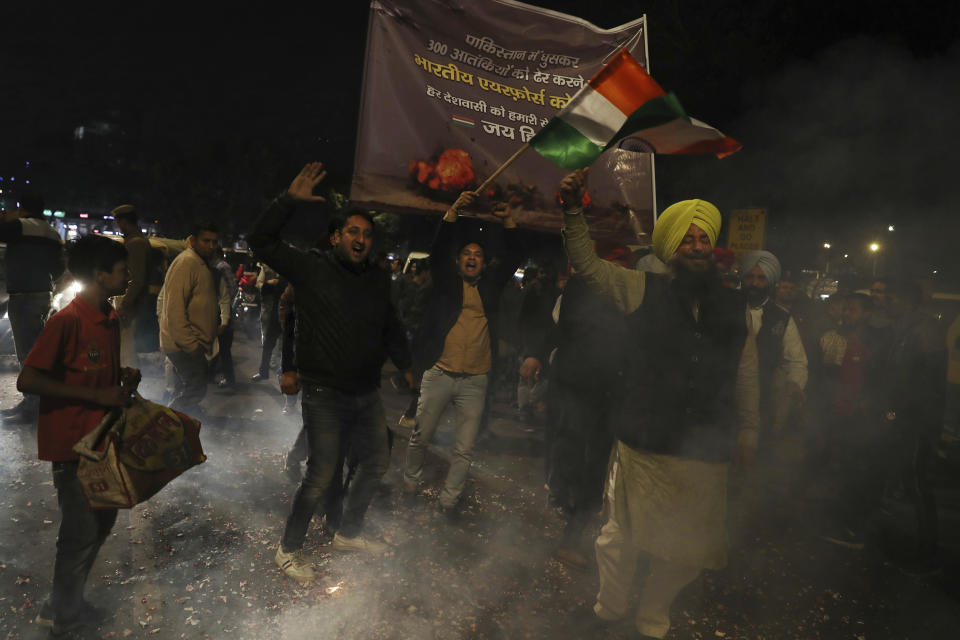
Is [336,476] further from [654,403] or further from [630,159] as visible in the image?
[630,159]

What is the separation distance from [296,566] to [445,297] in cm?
220

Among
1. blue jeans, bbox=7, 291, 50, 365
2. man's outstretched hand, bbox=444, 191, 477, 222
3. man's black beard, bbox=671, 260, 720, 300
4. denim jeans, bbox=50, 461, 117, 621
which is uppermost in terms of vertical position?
man's outstretched hand, bbox=444, 191, 477, 222

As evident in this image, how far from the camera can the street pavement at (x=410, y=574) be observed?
3141 millimetres

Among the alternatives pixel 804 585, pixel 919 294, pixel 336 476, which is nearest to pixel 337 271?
pixel 336 476

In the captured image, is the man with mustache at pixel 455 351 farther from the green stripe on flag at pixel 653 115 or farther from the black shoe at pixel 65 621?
the black shoe at pixel 65 621

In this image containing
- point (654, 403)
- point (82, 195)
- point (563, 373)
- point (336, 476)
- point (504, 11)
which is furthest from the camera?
point (82, 195)

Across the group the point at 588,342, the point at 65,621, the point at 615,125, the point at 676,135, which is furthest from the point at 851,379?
the point at 65,621

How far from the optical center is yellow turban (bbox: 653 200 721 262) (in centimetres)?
274

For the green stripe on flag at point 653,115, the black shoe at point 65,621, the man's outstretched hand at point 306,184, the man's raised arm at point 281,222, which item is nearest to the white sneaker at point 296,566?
the black shoe at point 65,621

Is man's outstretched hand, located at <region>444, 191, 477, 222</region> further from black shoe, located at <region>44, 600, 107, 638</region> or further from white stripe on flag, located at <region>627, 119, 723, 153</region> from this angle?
black shoe, located at <region>44, 600, 107, 638</region>

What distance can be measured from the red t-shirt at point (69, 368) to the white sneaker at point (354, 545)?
176cm

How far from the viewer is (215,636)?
2.91 metres

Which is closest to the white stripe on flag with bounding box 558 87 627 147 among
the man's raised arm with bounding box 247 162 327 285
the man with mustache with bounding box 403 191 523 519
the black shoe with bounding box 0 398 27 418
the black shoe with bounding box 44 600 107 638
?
the man with mustache with bounding box 403 191 523 519

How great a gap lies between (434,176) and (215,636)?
3258mm
